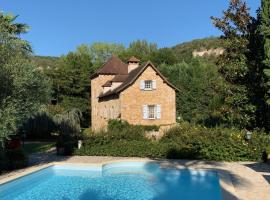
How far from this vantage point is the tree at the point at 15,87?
549 inches

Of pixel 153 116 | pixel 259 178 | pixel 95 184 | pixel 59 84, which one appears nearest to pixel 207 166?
pixel 259 178

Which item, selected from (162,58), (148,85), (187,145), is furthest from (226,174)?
(162,58)

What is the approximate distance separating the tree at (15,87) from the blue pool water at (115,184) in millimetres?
2457

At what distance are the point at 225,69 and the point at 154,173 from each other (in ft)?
30.8

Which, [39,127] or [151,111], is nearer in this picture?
[151,111]

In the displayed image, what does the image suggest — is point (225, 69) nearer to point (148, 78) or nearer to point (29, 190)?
point (148, 78)

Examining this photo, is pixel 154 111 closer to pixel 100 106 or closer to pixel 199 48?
pixel 100 106

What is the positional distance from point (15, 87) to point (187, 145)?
10057 millimetres

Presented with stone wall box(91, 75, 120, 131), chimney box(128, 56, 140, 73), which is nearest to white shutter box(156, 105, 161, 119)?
stone wall box(91, 75, 120, 131)

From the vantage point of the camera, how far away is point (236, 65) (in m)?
22.9

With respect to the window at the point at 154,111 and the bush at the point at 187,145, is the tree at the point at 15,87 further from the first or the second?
the window at the point at 154,111

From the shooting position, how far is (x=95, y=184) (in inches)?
632

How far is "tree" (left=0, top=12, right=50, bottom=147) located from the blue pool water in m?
2.46

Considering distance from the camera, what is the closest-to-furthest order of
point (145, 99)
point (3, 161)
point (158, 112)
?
point (3, 161) < point (145, 99) < point (158, 112)
